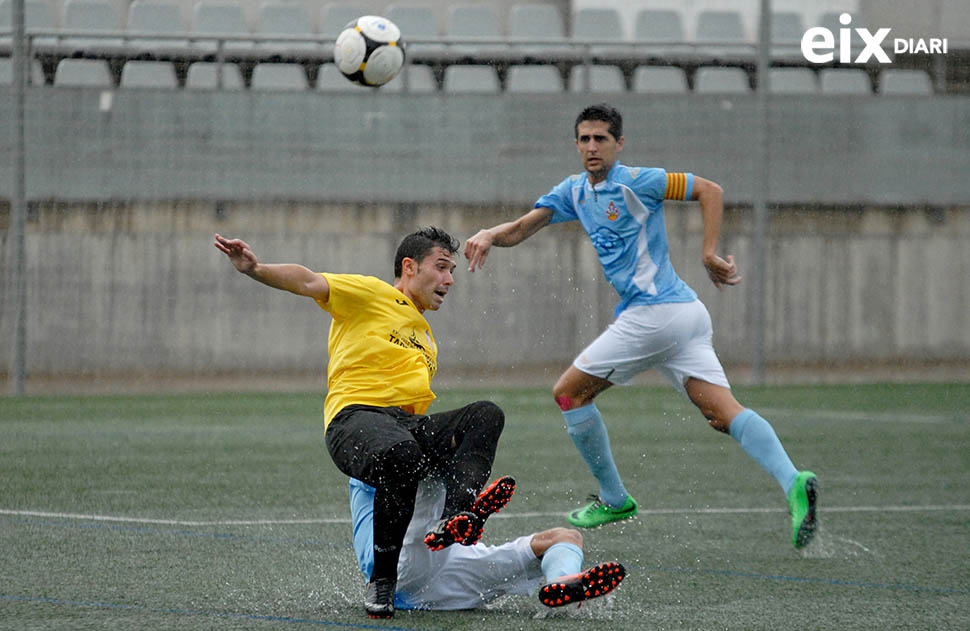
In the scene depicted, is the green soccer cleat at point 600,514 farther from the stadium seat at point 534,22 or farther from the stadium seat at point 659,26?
the stadium seat at point 659,26

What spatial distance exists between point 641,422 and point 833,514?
14.7ft

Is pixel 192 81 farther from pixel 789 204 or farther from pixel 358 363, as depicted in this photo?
pixel 358 363

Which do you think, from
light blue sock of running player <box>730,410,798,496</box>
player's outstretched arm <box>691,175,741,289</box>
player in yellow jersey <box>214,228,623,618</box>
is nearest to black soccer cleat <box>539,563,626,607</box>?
Answer: player in yellow jersey <box>214,228,623,618</box>

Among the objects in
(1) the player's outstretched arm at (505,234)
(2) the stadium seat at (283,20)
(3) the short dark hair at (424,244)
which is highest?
(2) the stadium seat at (283,20)

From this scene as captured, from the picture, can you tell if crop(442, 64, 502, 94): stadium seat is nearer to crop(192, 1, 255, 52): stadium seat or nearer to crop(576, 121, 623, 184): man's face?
crop(192, 1, 255, 52): stadium seat

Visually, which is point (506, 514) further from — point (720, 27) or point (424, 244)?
point (720, 27)

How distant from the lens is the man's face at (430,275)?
14.2ft

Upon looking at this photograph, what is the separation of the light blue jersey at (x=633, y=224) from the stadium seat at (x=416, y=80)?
906 centimetres

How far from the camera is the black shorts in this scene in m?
3.86

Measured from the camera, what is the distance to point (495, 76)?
50.1 feet

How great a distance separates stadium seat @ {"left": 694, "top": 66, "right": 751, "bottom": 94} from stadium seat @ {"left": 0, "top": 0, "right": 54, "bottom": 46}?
7659 millimetres

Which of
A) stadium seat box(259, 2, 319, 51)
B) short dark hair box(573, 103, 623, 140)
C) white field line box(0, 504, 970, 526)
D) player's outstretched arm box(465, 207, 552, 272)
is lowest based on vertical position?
white field line box(0, 504, 970, 526)

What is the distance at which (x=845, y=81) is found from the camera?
1622cm

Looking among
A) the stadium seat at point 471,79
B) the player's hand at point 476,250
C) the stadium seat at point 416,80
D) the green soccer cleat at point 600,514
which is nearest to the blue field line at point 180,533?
the green soccer cleat at point 600,514
